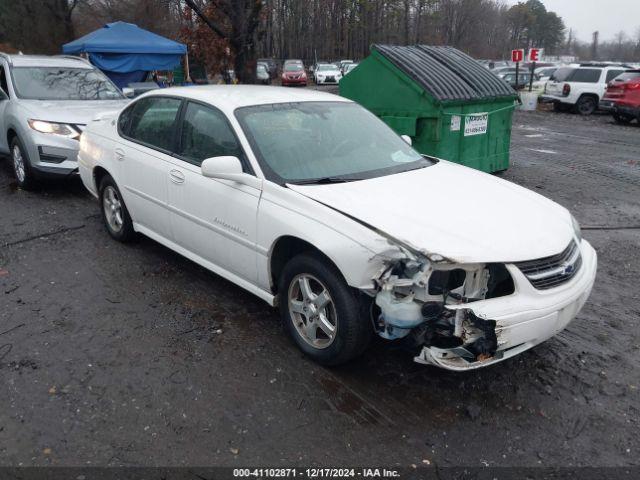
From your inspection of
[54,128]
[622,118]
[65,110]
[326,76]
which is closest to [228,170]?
[54,128]

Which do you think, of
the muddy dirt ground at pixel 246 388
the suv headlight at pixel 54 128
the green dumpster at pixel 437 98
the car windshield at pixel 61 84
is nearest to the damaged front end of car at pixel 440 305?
the muddy dirt ground at pixel 246 388

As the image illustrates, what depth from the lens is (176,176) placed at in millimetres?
4266

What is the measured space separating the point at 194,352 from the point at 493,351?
6.20ft

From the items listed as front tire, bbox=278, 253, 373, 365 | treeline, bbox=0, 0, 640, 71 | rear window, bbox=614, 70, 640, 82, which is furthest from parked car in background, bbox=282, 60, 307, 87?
front tire, bbox=278, 253, 373, 365

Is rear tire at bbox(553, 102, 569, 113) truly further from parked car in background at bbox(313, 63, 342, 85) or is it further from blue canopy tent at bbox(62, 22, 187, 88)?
parked car in background at bbox(313, 63, 342, 85)

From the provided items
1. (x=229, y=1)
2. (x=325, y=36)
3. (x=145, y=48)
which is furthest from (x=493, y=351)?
(x=325, y=36)

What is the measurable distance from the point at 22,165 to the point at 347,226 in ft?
19.6

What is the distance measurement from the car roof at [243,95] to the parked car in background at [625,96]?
14.6 m

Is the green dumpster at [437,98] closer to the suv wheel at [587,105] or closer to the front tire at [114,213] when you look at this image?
the front tire at [114,213]

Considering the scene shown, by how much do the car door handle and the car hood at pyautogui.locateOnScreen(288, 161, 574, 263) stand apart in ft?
3.73

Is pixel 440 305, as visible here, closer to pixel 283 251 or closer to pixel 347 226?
pixel 347 226

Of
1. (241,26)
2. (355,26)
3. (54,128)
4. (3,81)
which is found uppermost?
(355,26)

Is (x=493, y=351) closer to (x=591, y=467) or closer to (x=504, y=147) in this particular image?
(x=591, y=467)

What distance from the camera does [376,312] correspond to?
127 inches
